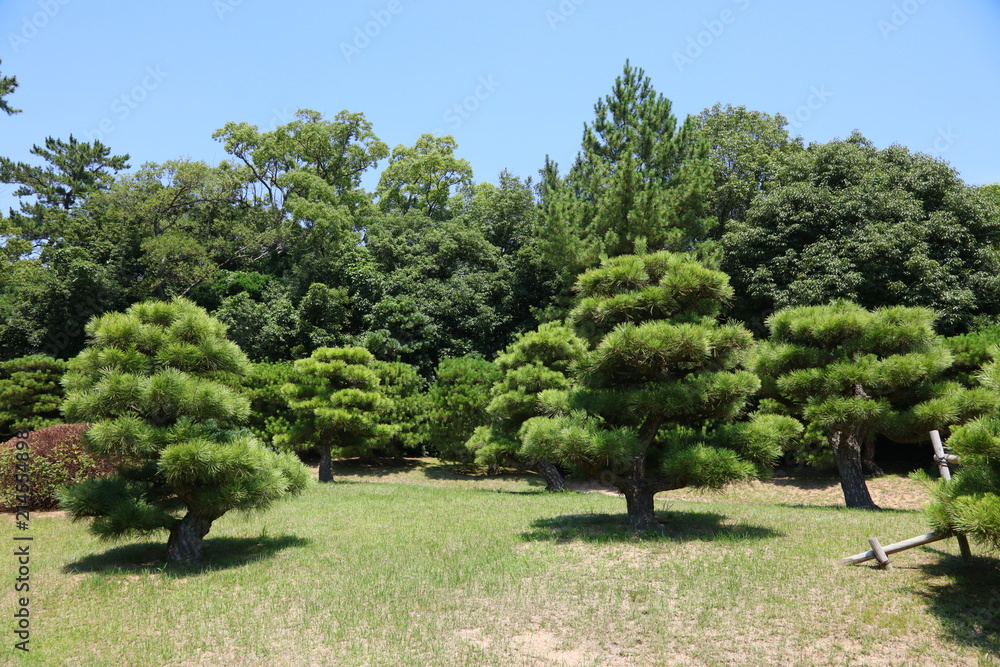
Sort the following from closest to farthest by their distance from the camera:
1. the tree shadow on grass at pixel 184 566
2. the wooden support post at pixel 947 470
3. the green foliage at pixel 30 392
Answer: the wooden support post at pixel 947 470, the tree shadow on grass at pixel 184 566, the green foliage at pixel 30 392

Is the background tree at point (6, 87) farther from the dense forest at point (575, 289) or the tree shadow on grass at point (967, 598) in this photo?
the tree shadow on grass at point (967, 598)

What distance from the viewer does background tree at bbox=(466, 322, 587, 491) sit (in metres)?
16.0

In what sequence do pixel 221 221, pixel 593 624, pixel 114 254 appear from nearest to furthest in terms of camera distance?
pixel 593 624
pixel 114 254
pixel 221 221

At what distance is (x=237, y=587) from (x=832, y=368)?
32.7 ft

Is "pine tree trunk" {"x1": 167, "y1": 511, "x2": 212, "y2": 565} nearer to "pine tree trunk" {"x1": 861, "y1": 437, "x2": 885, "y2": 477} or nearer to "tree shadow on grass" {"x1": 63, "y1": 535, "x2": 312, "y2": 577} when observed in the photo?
"tree shadow on grass" {"x1": 63, "y1": 535, "x2": 312, "y2": 577}

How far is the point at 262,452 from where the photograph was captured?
307 inches

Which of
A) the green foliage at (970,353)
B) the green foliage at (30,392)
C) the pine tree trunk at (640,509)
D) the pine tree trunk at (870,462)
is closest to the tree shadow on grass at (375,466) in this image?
the green foliage at (30,392)

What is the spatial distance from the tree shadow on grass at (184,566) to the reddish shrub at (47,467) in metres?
3.64

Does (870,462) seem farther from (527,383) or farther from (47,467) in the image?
(47,467)

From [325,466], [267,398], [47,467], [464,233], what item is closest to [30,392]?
[267,398]

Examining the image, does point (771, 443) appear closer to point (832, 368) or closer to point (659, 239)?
point (832, 368)

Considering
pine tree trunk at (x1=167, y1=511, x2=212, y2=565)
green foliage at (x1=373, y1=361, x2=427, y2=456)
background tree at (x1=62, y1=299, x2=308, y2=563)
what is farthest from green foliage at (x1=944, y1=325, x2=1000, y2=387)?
pine tree trunk at (x1=167, y1=511, x2=212, y2=565)

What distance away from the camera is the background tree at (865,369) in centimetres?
1069

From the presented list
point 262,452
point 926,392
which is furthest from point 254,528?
point 926,392
